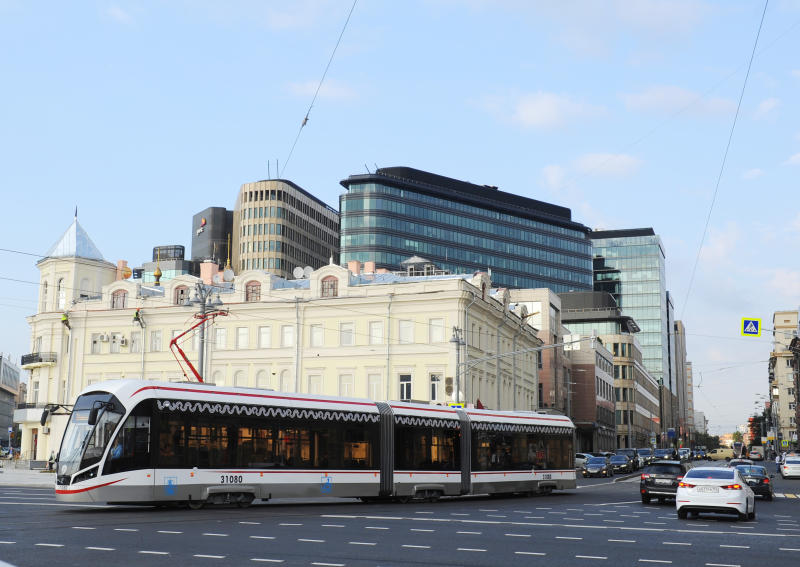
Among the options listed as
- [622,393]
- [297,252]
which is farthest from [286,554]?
[297,252]

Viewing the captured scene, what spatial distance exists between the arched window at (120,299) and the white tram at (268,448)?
44.4 m

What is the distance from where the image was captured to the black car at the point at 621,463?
67.6 meters

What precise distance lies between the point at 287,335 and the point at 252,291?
193 inches

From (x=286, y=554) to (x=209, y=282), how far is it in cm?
6143


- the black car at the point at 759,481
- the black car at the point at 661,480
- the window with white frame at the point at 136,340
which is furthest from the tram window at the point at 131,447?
the window with white frame at the point at 136,340

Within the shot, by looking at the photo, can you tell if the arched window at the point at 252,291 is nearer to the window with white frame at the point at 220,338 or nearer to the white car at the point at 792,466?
the window with white frame at the point at 220,338

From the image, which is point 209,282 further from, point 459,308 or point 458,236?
point 458,236

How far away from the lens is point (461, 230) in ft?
504

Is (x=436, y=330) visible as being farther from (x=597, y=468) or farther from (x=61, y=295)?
(x=61, y=295)

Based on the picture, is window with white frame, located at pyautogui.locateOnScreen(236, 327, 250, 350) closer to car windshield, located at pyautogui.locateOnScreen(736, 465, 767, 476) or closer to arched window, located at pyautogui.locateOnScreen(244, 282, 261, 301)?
arched window, located at pyautogui.locateOnScreen(244, 282, 261, 301)

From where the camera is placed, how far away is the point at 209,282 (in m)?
74.8

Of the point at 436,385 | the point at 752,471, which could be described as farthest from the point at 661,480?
the point at 436,385

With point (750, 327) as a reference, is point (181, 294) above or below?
above

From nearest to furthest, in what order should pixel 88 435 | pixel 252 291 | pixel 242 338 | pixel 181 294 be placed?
1. pixel 88 435
2. pixel 242 338
3. pixel 252 291
4. pixel 181 294
